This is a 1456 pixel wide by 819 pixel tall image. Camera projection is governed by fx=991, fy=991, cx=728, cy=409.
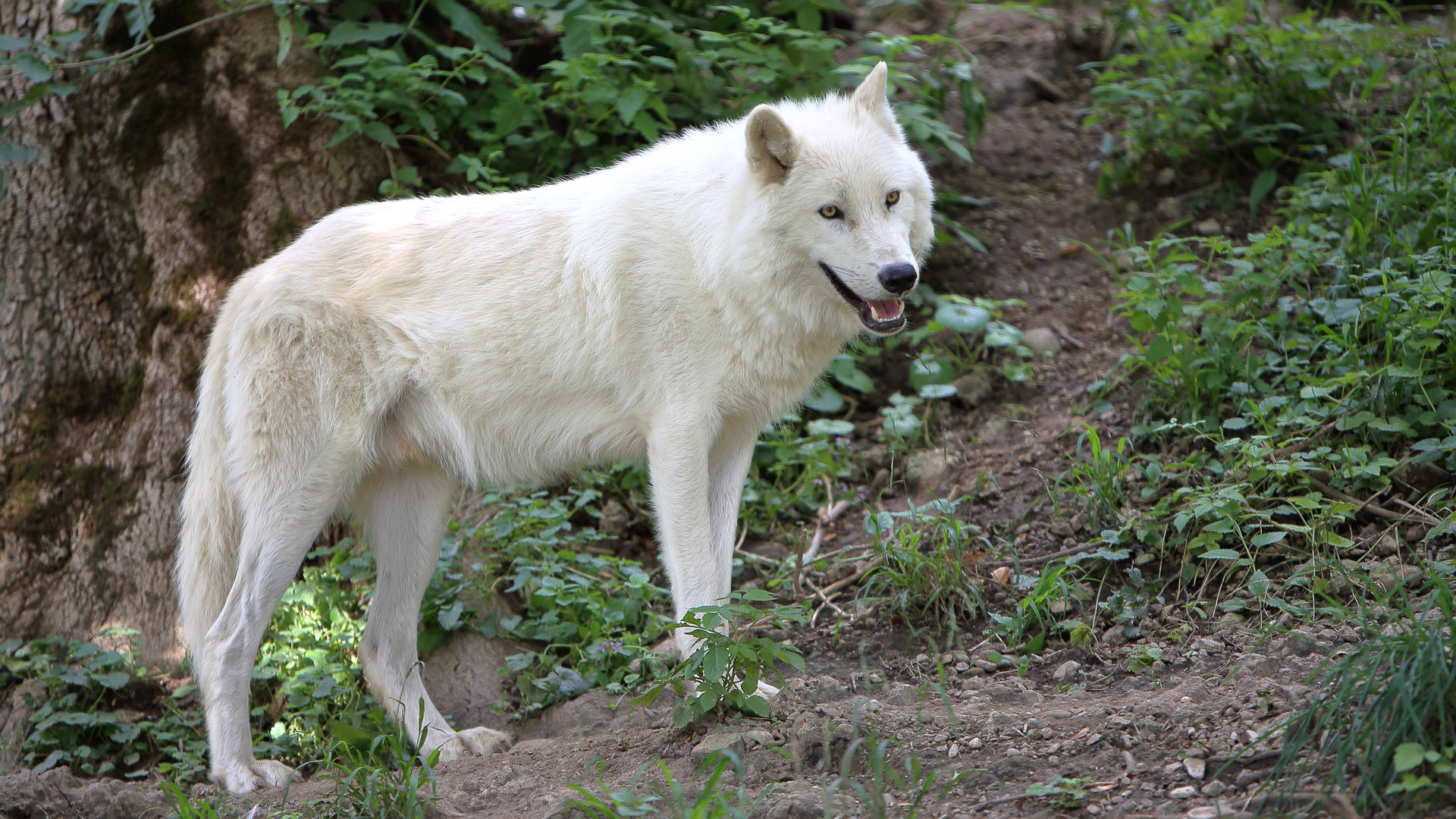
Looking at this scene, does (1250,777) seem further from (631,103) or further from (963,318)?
(631,103)

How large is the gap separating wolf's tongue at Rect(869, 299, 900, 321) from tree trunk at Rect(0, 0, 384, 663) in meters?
3.10

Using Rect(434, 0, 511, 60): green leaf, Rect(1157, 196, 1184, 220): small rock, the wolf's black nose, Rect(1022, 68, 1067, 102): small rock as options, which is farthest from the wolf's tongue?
Rect(1022, 68, 1067, 102): small rock

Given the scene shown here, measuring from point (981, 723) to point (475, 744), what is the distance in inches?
78.0

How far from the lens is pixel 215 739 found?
366 cm

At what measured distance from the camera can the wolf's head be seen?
3.47m

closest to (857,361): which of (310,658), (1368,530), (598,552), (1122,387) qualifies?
(1122,387)

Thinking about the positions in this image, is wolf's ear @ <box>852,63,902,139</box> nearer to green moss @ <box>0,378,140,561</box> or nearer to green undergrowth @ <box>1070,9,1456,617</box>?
green undergrowth @ <box>1070,9,1456,617</box>

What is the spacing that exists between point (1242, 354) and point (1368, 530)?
1078mm

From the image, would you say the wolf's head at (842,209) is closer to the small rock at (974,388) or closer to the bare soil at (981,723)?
the bare soil at (981,723)

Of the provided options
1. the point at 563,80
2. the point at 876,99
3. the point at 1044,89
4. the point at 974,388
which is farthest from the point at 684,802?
the point at 1044,89

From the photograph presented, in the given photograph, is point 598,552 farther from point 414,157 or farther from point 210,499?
point 414,157

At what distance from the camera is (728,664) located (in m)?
3.13

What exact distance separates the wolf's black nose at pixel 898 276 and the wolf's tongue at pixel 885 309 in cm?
12

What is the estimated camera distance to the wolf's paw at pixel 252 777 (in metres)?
3.57
